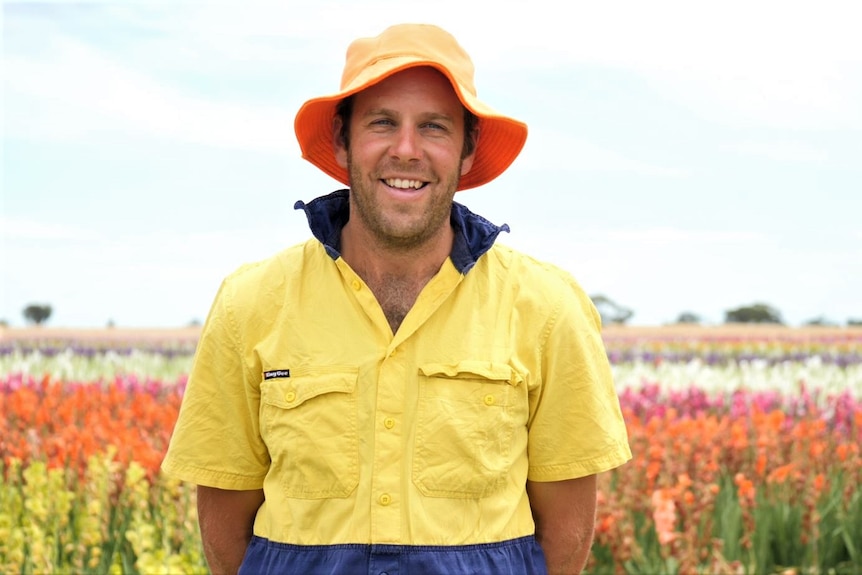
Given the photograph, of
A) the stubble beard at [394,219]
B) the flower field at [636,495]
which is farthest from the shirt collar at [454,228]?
the flower field at [636,495]

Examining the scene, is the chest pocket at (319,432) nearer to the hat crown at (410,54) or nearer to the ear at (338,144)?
the ear at (338,144)

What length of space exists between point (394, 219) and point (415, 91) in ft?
1.25

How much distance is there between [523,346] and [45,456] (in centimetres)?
431

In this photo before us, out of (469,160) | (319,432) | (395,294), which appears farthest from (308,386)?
(469,160)

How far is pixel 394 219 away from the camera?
2.87m

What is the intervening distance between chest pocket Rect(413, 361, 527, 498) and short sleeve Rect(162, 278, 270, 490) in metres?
0.57

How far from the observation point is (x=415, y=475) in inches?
109

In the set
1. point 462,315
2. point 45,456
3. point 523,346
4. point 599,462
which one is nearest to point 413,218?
point 462,315

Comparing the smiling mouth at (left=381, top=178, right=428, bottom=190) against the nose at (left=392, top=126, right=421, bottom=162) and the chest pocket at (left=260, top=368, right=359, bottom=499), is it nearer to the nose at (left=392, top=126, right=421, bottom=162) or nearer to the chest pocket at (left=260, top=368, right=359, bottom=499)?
the nose at (left=392, top=126, right=421, bottom=162)

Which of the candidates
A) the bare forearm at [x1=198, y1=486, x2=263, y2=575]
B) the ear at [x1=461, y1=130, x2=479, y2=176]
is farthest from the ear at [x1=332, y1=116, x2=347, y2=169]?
the bare forearm at [x1=198, y1=486, x2=263, y2=575]

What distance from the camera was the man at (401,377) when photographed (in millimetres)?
2803

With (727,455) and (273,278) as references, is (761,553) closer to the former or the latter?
(727,455)

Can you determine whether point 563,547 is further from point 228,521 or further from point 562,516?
point 228,521

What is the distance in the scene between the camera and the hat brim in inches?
112
